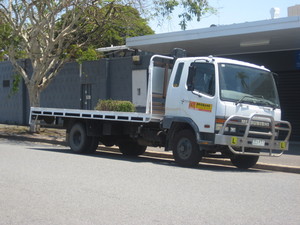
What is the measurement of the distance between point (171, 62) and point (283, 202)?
254 inches

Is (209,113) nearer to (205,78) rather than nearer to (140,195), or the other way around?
(205,78)

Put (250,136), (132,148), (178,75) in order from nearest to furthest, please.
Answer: (250,136), (178,75), (132,148)

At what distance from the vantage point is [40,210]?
6.51m

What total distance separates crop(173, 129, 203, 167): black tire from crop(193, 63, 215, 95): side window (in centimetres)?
112

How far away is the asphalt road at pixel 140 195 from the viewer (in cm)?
617

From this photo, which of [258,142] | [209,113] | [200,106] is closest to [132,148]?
[200,106]

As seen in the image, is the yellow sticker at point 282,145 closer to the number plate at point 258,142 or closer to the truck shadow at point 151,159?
the number plate at point 258,142

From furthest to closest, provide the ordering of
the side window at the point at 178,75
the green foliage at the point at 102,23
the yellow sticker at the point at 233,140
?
the green foliage at the point at 102,23, the side window at the point at 178,75, the yellow sticker at the point at 233,140

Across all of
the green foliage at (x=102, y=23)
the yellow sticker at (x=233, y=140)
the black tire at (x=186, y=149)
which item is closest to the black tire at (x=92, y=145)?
the black tire at (x=186, y=149)

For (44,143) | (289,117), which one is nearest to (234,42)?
(289,117)

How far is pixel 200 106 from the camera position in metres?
10.8

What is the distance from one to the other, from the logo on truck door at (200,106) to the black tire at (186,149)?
0.63 meters

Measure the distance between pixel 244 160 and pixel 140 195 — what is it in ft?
16.5

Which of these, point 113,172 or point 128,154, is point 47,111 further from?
point 113,172
